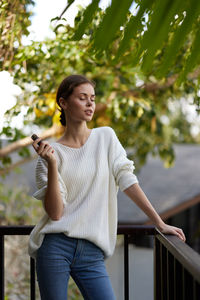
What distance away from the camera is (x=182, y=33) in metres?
0.61

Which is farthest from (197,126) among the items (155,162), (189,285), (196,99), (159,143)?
(189,285)

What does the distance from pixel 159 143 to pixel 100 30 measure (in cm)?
668

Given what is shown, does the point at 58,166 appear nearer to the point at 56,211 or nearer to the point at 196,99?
the point at 56,211

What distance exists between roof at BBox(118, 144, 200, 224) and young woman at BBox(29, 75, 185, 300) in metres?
7.97

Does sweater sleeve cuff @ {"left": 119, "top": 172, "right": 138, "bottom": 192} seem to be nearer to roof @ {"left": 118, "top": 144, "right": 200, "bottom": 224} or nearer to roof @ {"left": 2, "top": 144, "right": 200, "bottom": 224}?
roof @ {"left": 2, "top": 144, "right": 200, "bottom": 224}

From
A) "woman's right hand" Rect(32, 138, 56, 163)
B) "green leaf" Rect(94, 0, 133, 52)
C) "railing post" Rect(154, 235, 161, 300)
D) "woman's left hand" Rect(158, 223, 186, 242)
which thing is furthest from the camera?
"railing post" Rect(154, 235, 161, 300)

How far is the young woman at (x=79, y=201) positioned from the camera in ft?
5.75

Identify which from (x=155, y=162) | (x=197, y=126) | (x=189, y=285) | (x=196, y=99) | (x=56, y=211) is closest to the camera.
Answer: (x=189, y=285)

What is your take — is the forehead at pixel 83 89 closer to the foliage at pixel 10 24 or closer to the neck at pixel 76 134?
the neck at pixel 76 134

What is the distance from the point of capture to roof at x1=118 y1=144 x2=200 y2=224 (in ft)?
34.0

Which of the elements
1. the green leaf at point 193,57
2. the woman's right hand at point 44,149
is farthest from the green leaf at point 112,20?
the woman's right hand at point 44,149

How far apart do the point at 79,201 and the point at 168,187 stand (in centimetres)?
1017

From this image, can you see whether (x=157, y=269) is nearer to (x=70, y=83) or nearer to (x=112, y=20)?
(x=70, y=83)

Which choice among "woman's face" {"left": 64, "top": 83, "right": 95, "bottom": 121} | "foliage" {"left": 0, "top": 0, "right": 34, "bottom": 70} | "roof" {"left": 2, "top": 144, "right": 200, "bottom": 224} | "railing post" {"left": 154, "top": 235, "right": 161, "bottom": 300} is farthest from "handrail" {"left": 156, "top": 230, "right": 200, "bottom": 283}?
"roof" {"left": 2, "top": 144, "right": 200, "bottom": 224}
